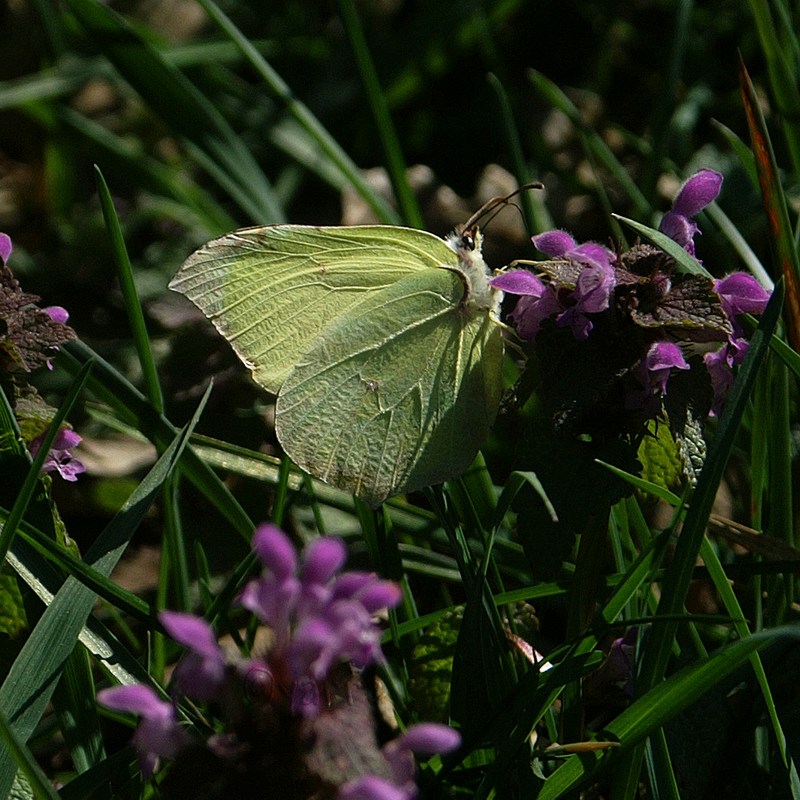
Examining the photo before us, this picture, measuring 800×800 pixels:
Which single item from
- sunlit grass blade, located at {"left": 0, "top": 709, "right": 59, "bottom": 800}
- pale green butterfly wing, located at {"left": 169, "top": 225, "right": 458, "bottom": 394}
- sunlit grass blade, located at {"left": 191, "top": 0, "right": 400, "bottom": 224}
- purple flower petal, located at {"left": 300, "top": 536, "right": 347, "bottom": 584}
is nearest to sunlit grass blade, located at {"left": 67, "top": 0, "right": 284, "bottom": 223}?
sunlit grass blade, located at {"left": 191, "top": 0, "right": 400, "bottom": 224}

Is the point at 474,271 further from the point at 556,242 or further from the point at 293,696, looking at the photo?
the point at 293,696

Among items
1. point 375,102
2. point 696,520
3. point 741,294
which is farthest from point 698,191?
point 375,102

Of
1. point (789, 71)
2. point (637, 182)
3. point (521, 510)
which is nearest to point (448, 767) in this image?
point (521, 510)

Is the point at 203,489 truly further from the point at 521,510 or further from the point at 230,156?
the point at 230,156

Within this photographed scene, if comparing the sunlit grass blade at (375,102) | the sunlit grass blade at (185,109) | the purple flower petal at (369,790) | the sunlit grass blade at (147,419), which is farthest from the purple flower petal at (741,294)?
the sunlit grass blade at (185,109)

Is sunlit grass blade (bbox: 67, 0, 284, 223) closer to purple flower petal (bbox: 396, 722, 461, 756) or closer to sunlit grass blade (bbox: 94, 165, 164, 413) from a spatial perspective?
sunlit grass blade (bbox: 94, 165, 164, 413)
